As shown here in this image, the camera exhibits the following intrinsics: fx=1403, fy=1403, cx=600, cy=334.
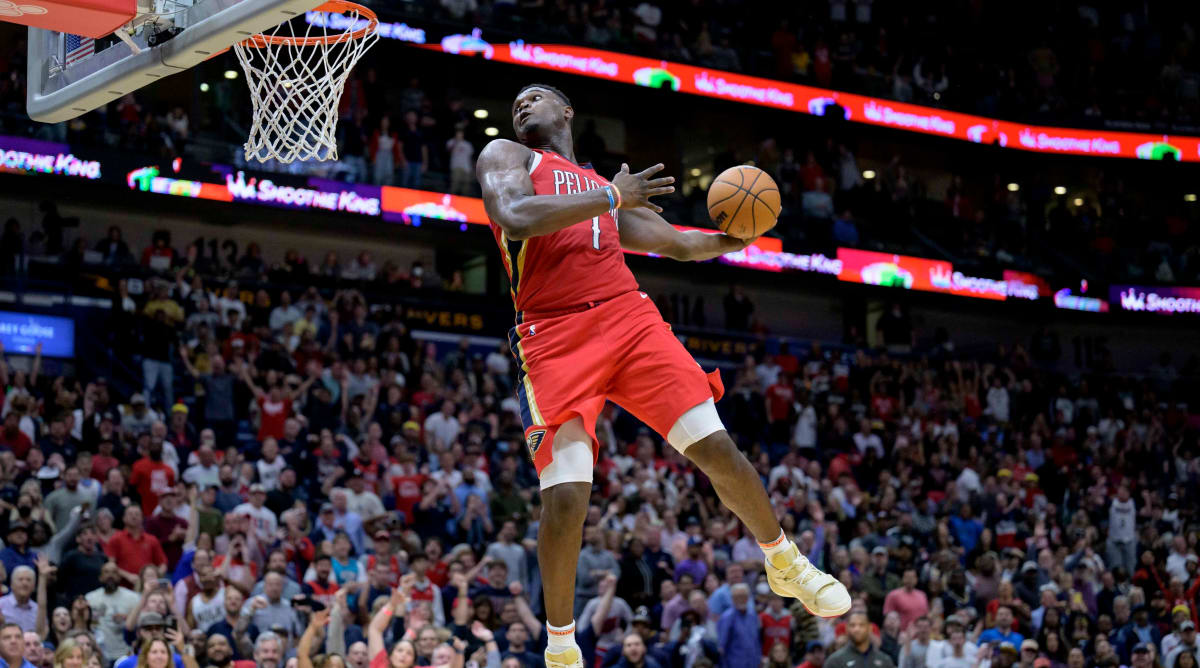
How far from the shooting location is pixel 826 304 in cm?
3112

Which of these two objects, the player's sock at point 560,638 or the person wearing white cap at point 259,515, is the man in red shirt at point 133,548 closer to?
the person wearing white cap at point 259,515

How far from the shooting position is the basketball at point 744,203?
5871mm

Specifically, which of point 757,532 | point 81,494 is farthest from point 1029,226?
point 757,532

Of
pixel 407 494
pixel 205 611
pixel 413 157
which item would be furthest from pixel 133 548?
pixel 413 157

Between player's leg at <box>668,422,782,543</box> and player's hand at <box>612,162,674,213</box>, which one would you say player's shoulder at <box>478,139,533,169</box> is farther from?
player's leg at <box>668,422,782,543</box>

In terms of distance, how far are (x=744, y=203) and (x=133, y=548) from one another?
7821 mm

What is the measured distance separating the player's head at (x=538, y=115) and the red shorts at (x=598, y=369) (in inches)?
Result: 30.5

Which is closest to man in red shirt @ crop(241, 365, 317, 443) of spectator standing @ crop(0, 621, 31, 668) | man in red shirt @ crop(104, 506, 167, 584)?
man in red shirt @ crop(104, 506, 167, 584)

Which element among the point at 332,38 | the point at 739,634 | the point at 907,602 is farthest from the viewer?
the point at 907,602

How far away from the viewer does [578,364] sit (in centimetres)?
560

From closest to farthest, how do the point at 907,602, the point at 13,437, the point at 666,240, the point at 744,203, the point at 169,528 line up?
the point at 744,203, the point at 666,240, the point at 169,528, the point at 13,437, the point at 907,602

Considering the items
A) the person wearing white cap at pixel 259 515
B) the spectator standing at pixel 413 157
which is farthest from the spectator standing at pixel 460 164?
the person wearing white cap at pixel 259 515

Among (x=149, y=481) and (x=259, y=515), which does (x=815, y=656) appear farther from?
(x=149, y=481)

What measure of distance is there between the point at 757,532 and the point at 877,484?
1412 centimetres
